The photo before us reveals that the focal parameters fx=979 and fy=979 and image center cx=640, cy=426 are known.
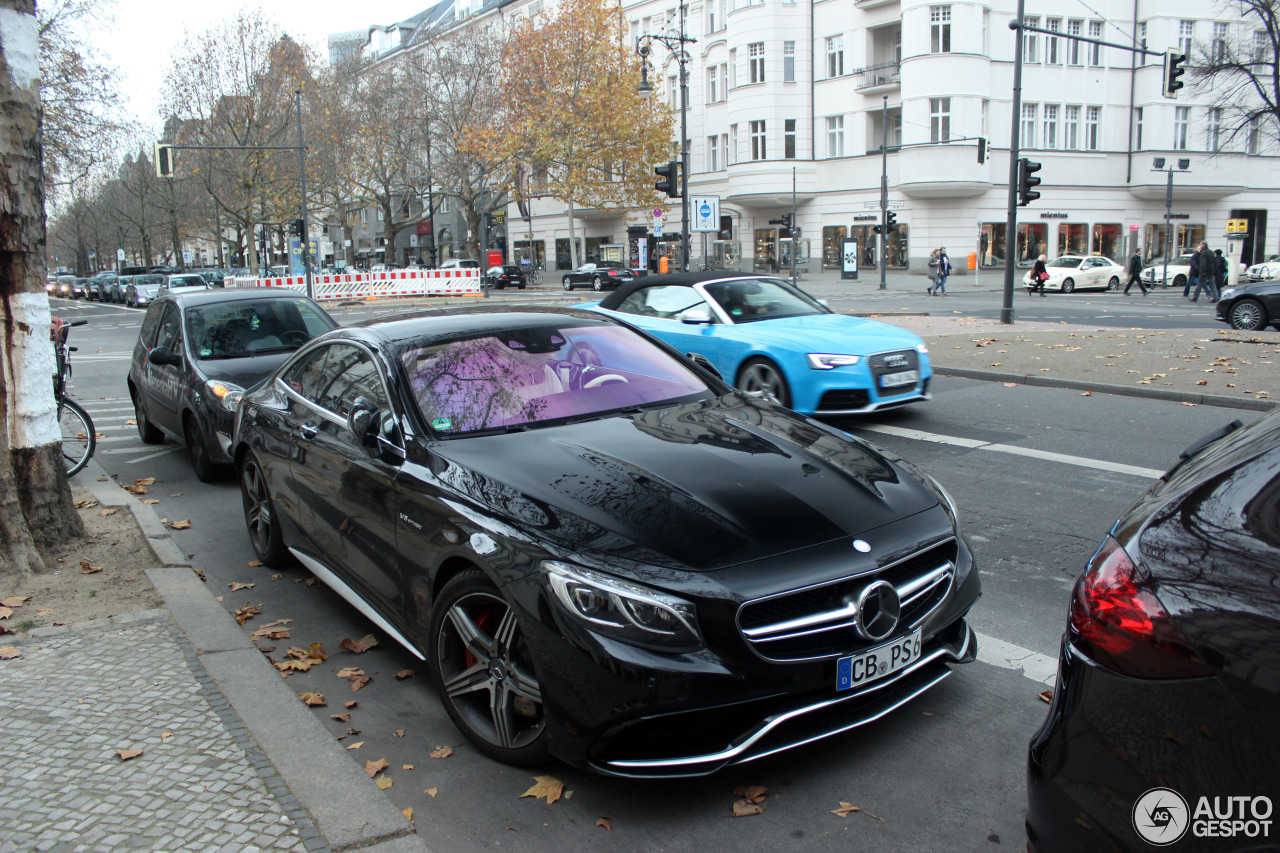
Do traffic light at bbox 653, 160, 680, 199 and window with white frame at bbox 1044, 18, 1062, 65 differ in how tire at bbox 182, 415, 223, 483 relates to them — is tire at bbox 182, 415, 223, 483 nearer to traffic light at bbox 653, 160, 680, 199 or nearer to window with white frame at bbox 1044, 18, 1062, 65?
traffic light at bbox 653, 160, 680, 199

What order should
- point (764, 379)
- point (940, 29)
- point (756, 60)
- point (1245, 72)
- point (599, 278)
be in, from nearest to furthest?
point (764, 379) < point (1245, 72) < point (940, 29) < point (599, 278) < point (756, 60)

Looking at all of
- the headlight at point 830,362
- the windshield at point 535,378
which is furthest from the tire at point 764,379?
the windshield at point 535,378

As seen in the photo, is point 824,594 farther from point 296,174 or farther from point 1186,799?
point 296,174

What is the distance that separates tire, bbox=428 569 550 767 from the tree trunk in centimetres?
318

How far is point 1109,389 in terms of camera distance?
10969mm

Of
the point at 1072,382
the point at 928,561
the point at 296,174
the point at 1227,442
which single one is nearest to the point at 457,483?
the point at 928,561

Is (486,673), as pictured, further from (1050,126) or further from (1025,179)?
(1050,126)

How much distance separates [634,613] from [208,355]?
7.11 meters

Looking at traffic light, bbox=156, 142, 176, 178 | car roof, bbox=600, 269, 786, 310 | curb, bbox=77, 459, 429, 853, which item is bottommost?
curb, bbox=77, 459, 429, 853

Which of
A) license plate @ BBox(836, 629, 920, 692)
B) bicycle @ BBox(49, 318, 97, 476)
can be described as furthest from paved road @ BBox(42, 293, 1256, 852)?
bicycle @ BBox(49, 318, 97, 476)

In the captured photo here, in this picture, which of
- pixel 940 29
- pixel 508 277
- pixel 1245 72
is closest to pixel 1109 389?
pixel 1245 72

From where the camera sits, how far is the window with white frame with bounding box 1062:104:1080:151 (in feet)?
159

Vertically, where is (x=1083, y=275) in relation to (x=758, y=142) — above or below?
below

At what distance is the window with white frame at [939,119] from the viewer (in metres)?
45.5
